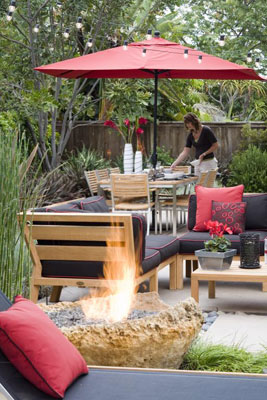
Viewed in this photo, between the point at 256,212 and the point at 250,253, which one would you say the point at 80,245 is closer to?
the point at 250,253

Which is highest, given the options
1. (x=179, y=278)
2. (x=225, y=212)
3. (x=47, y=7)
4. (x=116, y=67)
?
(x=47, y=7)

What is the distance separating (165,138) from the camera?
52.3ft

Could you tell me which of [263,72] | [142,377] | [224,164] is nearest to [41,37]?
[224,164]

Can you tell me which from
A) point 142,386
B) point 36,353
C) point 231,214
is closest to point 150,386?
point 142,386

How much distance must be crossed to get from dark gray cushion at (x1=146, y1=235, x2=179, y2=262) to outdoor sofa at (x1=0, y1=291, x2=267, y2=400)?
3.60 meters

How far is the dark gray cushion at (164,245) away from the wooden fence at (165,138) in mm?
7931

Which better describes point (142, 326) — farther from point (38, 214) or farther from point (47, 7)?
point (47, 7)

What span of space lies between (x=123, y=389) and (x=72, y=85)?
11.3m

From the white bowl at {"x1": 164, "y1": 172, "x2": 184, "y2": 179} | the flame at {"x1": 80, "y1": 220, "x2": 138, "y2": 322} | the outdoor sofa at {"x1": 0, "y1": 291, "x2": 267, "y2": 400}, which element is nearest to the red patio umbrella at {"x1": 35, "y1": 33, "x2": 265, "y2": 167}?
the white bowl at {"x1": 164, "y1": 172, "x2": 184, "y2": 179}

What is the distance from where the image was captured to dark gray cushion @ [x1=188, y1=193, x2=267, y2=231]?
8172 mm

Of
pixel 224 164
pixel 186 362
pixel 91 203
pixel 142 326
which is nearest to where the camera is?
pixel 142 326

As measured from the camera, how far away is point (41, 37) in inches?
497

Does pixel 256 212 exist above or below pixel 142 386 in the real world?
above

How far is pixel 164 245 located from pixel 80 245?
1028 mm
